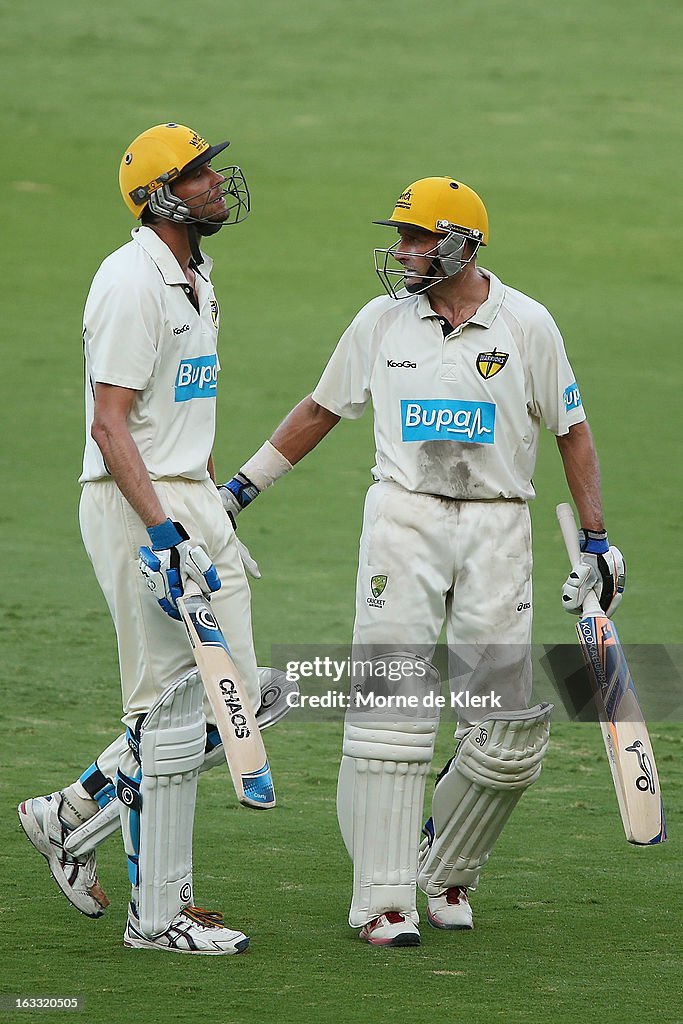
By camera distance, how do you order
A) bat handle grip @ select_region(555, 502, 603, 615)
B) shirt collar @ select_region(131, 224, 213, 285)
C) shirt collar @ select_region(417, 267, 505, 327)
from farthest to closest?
1. bat handle grip @ select_region(555, 502, 603, 615)
2. shirt collar @ select_region(417, 267, 505, 327)
3. shirt collar @ select_region(131, 224, 213, 285)

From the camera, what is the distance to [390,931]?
14.7ft

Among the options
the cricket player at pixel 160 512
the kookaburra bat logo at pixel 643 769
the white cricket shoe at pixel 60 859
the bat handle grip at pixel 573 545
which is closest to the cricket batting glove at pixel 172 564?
the cricket player at pixel 160 512

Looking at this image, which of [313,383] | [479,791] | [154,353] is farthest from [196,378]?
[313,383]

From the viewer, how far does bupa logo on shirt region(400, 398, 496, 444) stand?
4.61 meters

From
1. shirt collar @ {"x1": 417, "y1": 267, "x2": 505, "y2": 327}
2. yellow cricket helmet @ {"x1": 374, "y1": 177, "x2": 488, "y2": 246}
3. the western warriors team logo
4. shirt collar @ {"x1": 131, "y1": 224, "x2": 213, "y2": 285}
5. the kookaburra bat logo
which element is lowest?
the kookaburra bat logo

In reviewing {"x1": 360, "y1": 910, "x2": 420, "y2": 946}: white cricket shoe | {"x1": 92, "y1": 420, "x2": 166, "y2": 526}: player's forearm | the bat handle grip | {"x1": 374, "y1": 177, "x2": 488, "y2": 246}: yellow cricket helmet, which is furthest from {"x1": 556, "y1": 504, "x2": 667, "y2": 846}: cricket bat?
{"x1": 92, "y1": 420, "x2": 166, "y2": 526}: player's forearm

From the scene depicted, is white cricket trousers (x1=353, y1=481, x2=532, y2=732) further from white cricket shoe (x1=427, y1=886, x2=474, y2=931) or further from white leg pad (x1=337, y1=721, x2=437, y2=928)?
white cricket shoe (x1=427, y1=886, x2=474, y2=931)

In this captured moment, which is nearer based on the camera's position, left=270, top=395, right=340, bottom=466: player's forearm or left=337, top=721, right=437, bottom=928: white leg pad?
left=337, top=721, right=437, bottom=928: white leg pad

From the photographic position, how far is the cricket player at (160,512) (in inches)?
169

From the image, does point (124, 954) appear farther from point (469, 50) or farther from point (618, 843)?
point (469, 50)

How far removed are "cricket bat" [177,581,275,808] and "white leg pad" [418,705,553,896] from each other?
64cm

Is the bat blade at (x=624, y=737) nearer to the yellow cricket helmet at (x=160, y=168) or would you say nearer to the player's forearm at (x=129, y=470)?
the player's forearm at (x=129, y=470)

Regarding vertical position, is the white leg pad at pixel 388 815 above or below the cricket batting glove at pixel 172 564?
below

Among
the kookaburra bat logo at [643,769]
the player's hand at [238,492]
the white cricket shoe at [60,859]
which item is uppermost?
the player's hand at [238,492]
